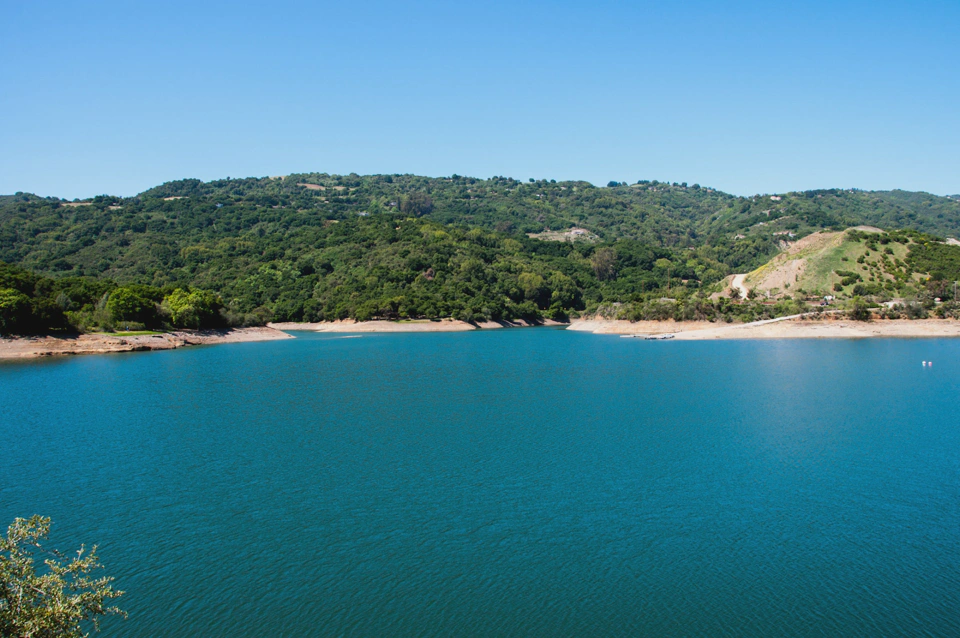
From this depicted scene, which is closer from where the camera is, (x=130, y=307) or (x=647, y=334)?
(x=130, y=307)

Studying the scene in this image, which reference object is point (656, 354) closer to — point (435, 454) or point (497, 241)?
point (435, 454)

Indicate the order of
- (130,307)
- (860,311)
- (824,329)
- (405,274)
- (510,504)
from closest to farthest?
(510,504)
(130,307)
(824,329)
(860,311)
(405,274)

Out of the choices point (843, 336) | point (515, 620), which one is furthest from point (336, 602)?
point (843, 336)

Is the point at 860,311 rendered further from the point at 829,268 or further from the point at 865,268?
the point at 865,268

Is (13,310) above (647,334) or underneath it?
above

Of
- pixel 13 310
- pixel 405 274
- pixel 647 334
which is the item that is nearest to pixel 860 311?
pixel 647 334
